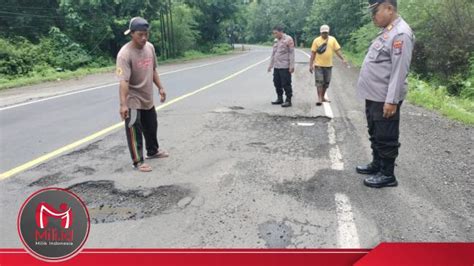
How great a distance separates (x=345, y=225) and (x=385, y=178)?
1094 mm

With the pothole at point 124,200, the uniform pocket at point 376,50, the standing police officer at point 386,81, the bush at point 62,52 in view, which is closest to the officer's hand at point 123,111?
the pothole at point 124,200

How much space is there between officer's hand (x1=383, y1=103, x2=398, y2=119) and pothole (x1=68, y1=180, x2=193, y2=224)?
2.06 m

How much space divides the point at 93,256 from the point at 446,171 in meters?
3.84

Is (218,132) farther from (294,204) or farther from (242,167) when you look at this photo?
(294,204)

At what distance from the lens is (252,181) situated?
172 inches

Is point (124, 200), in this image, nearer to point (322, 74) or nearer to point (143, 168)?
point (143, 168)

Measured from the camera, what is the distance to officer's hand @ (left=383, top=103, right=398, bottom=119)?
3.95m

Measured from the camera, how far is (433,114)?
8.05 meters

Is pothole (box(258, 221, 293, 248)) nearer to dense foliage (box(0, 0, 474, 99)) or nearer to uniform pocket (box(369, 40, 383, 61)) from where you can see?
uniform pocket (box(369, 40, 383, 61))

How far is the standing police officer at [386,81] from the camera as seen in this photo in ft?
12.6

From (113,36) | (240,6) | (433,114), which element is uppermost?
(240,6)

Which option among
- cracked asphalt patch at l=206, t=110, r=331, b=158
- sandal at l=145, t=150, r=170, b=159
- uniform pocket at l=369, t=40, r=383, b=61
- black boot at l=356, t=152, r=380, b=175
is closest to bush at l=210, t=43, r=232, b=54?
cracked asphalt patch at l=206, t=110, r=331, b=158

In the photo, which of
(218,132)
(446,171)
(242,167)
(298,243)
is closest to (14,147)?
(218,132)

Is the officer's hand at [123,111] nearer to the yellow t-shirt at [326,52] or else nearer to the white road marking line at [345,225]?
the white road marking line at [345,225]
